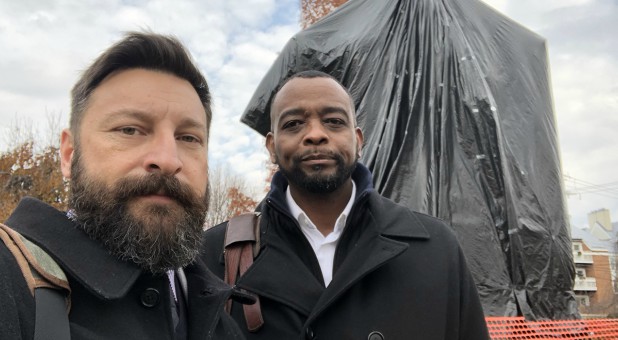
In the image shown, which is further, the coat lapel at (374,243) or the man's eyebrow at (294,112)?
the man's eyebrow at (294,112)

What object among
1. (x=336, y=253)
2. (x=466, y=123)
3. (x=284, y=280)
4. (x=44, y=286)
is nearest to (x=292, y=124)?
(x=336, y=253)

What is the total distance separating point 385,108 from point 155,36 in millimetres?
3409

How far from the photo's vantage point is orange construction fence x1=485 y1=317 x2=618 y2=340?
12.7 feet

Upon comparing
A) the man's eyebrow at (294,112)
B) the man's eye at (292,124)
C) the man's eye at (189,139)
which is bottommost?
the man's eye at (189,139)

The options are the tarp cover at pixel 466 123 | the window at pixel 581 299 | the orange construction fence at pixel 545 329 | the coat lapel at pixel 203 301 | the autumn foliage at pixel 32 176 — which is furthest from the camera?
the autumn foliage at pixel 32 176

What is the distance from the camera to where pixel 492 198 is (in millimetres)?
4410

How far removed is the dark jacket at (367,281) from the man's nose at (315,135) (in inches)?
11.8

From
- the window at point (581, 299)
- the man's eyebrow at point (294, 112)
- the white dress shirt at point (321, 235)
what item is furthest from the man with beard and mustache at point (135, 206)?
the window at point (581, 299)

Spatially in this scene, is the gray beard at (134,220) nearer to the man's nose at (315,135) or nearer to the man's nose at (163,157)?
the man's nose at (163,157)

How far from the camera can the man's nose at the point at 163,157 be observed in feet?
4.85

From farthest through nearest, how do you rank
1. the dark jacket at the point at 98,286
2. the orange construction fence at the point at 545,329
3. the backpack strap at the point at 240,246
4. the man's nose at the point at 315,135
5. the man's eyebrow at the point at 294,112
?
the orange construction fence at the point at 545,329, the man's eyebrow at the point at 294,112, the man's nose at the point at 315,135, the backpack strap at the point at 240,246, the dark jacket at the point at 98,286

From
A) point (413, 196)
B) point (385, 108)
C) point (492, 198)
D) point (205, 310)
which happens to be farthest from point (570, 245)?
point (205, 310)

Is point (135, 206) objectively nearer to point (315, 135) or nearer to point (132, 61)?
point (132, 61)

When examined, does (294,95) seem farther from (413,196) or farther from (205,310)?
(413,196)
